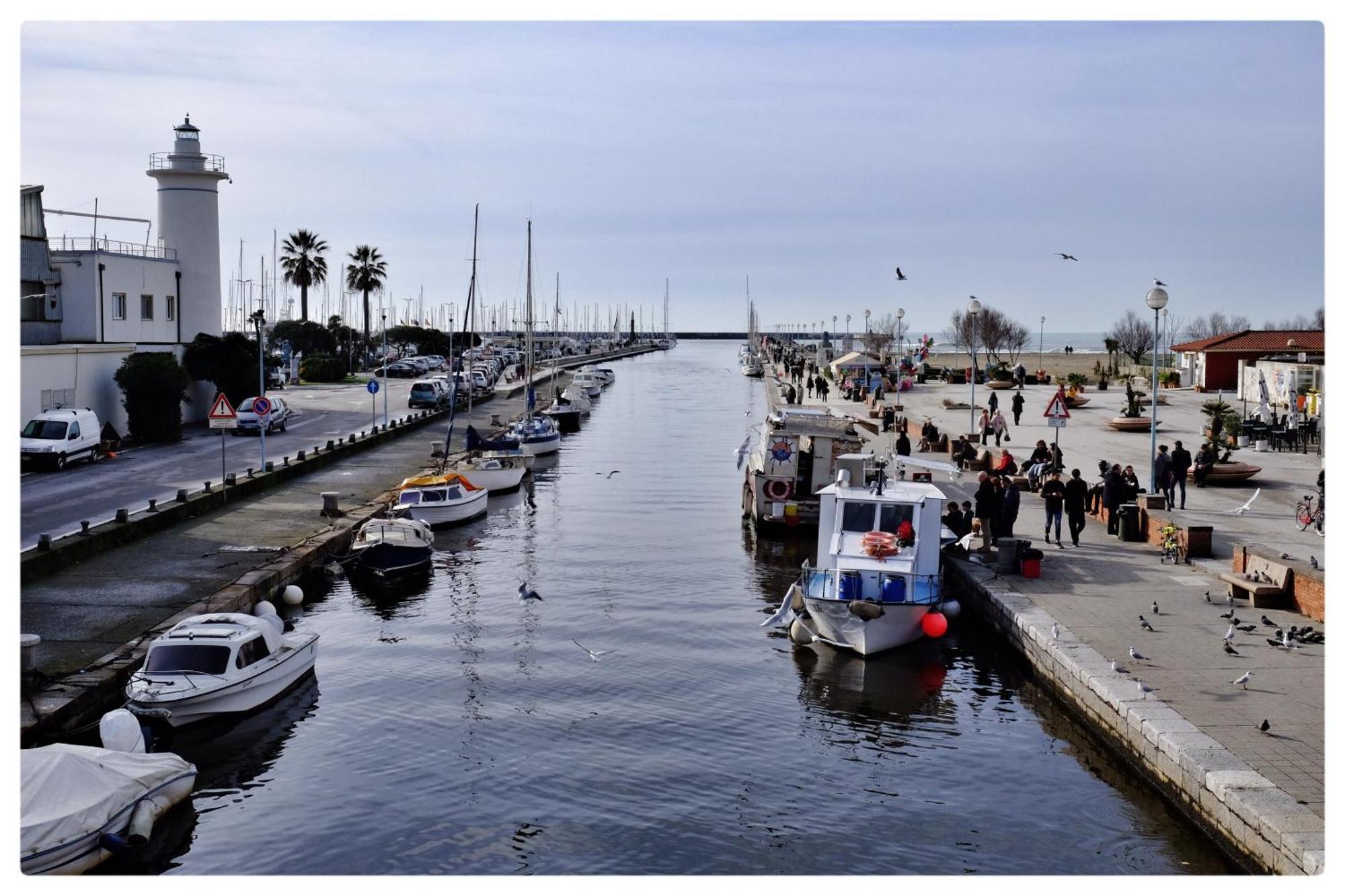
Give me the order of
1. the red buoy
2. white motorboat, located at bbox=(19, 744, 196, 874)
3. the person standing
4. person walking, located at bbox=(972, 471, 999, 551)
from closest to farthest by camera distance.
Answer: white motorboat, located at bbox=(19, 744, 196, 874) < the red buoy < person walking, located at bbox=(972, 471, 999, 551) < the person standing

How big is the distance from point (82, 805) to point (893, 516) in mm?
14356

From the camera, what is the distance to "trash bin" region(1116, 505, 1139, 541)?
25.9 meters

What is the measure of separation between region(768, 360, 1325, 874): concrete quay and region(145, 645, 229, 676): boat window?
482 inches

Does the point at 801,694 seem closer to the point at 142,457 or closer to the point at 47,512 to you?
the point at 47,512

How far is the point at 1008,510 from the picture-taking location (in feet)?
84.8

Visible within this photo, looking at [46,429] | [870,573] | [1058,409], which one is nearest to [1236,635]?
[870,573]

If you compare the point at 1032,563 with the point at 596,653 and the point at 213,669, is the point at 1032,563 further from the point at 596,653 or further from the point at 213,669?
the point at 213,669

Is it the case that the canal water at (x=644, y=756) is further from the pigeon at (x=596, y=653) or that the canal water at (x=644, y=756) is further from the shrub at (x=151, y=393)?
the shrub at (x=151, y=393)

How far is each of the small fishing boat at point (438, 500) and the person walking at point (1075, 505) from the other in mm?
16483

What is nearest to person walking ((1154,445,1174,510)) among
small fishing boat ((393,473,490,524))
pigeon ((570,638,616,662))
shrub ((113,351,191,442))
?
pigeon ((570,638,616,662))

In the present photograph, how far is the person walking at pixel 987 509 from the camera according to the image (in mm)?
25188

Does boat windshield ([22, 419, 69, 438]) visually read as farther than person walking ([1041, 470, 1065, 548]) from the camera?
Yes

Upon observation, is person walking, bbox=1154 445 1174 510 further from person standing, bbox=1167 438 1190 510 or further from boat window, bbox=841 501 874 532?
boat window, bbox=841 501 874 532

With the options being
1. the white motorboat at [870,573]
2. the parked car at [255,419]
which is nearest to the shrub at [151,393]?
the parked car at [255,419]
